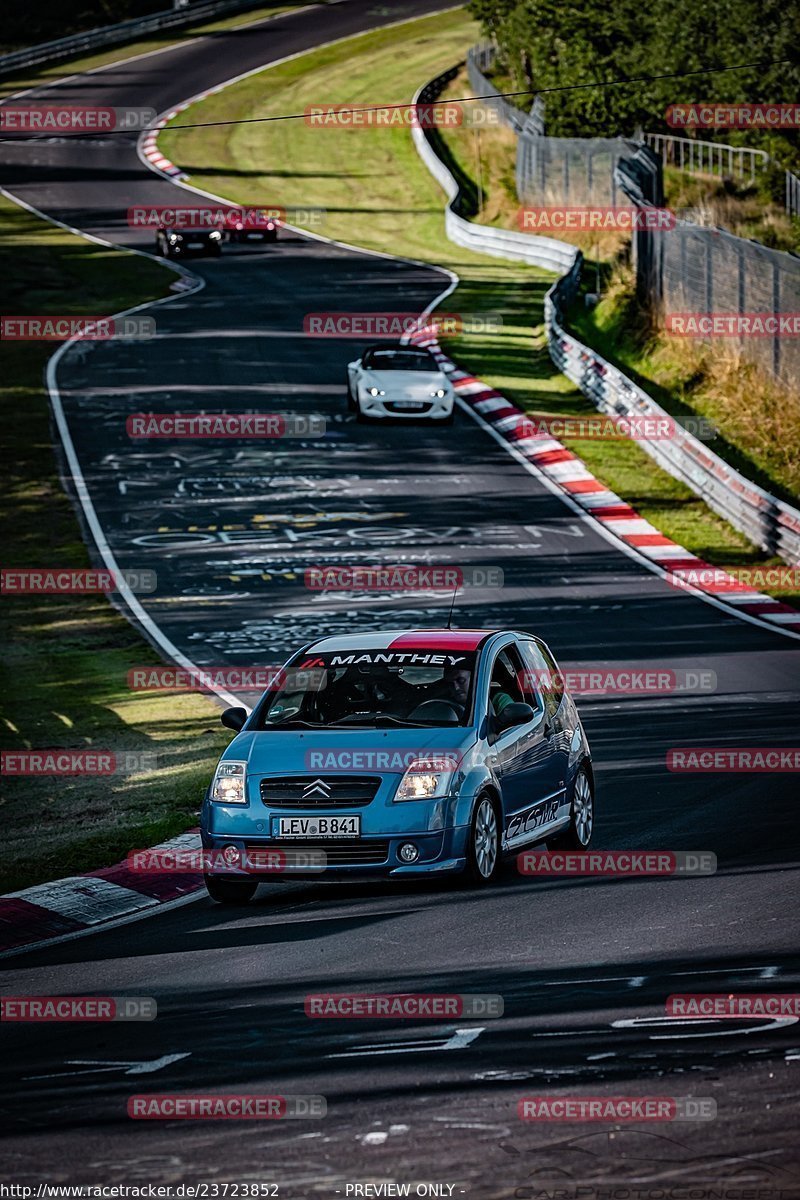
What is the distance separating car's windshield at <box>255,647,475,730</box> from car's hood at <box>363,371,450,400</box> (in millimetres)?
22697

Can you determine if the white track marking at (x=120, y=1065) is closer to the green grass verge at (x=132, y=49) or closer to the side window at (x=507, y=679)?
the side window at (x=507, y=679)

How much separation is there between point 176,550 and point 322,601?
3.88m

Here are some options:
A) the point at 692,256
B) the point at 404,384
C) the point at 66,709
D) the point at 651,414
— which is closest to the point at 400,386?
the point at 404,384

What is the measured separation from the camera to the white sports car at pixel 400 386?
3475cm

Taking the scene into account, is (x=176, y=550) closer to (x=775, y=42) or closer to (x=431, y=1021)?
(x=431, y=1021)

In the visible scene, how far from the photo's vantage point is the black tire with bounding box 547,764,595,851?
1259 cm

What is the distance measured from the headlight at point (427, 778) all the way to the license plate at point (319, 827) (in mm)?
309

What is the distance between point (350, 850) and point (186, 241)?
152 feet

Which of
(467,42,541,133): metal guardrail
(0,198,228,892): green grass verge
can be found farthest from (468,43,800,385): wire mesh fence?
(0,198,228,892): green grass verge

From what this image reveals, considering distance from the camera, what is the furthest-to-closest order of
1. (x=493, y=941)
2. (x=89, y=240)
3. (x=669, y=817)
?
(x=89, y=240) → (x=669, y=817) → (x=493, y=941)

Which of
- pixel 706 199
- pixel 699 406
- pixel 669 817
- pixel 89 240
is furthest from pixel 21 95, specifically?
pixel 669 817

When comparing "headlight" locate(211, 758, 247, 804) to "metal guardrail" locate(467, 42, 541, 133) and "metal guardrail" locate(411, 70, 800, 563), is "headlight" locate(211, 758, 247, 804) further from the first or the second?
"metal guardrail" locate(467, 42, 541, 133)

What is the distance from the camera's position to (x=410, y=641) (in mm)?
12539

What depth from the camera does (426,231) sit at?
6053cm
